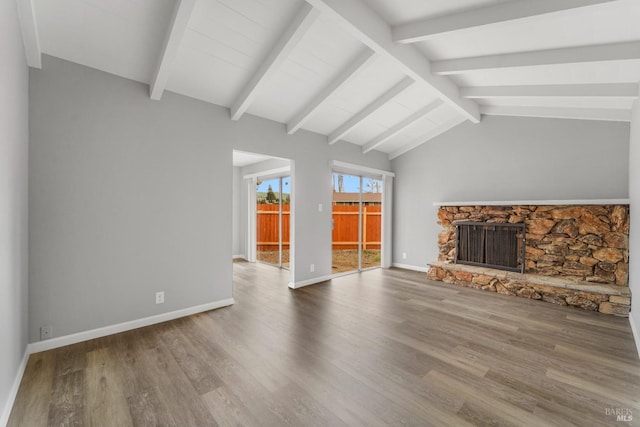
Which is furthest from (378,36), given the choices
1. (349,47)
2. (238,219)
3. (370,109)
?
(238,219)

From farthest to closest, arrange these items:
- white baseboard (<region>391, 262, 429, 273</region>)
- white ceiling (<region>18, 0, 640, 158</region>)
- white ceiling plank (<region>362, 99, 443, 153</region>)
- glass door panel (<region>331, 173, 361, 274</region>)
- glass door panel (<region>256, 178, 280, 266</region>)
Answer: glass door panel (<region>256, 178, 280, 266</region>)
white baseboard (<region>391, 262, 429, 273</region>)
glass door panel (<region>331, 173, 361, 274</region>)
white ceiling plank (<region>362, 99, 443, 153</region>)
white ceiling (<region>18, 0, 640, 158</region>)

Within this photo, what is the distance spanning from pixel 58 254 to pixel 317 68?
3.13 metres

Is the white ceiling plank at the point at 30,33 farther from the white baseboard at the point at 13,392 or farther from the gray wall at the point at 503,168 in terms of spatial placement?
the gray wall at the point at 503,168

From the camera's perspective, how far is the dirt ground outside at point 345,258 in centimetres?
607

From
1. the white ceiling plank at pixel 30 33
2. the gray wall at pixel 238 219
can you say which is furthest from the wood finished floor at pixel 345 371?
the gray wall at pixel 238 219

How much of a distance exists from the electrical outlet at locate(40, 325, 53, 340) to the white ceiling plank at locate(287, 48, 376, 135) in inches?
137

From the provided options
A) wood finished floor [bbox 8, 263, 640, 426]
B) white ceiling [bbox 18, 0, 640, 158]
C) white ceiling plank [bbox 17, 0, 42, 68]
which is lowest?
wood finished floor [bbox 8, 263, 640, 426]

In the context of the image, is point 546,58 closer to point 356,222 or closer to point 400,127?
point 400,127

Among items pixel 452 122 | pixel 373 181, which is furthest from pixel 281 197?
pixel 452 122

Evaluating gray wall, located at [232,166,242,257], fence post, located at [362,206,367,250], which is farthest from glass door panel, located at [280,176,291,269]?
fence post, located at [362,206,367,250]

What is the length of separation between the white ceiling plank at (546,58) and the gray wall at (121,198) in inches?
101

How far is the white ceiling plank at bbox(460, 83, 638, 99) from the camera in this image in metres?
2.93

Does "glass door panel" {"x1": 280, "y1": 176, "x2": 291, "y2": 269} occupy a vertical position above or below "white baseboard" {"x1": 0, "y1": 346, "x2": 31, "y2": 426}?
above

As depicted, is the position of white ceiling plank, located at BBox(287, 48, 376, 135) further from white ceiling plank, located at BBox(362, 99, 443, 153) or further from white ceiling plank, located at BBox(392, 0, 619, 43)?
white ceiling plank, located at BBox(362, 99, 443, 153)
